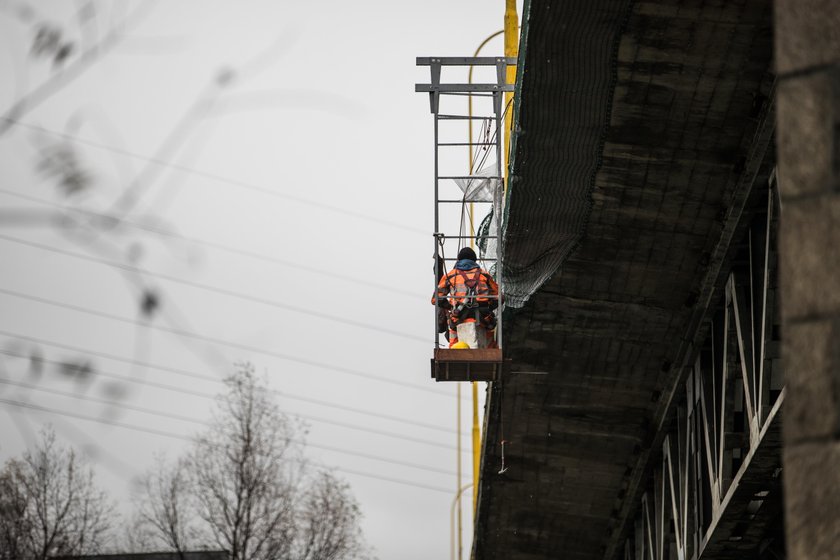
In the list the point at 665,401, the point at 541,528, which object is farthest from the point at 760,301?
the point at 541,528

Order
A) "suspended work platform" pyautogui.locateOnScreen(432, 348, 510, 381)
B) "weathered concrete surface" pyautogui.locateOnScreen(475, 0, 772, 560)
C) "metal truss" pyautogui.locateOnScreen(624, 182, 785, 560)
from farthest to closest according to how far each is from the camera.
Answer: "suspended work platform" pyautogui.locateOnScreen(432, 348, 510, 381)
"metal truss" pyautogui.locateOnScreen(624, 182, 785, 560)
"weathered concrete surface" pyautogui.locateOnScreen(475, 0, 772, 560)

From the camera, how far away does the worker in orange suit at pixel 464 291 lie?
20.0 metres


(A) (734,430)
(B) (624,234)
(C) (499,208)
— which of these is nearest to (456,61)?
(C) (499,208)

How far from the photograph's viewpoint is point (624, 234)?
19.0 m

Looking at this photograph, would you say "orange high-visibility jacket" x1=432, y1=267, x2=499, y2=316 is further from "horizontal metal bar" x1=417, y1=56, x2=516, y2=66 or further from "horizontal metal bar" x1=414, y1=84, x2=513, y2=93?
"horizontal metal bar" x1=417, y1=56, x2=516, y2=66

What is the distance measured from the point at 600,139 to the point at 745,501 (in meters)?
5.70

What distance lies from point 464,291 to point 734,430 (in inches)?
168

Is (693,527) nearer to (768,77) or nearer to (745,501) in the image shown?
(745,501)

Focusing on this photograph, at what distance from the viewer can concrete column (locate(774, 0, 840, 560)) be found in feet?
17.4

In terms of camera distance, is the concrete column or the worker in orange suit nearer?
the concrete column

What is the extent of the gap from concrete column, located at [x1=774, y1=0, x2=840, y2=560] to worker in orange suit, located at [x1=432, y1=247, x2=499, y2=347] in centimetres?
1434

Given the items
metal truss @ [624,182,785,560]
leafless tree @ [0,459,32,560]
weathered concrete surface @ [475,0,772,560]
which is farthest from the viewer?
leafless tree @ [0,459,32,560]

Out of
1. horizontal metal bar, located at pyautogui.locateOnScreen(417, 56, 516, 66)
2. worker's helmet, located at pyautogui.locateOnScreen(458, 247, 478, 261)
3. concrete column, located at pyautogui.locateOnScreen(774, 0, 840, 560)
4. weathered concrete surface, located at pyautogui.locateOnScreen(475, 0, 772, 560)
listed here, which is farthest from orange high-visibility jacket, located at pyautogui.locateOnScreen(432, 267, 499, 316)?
concrete column, located at pyautogui.locateOnScreen(774, 0, 840, 560)

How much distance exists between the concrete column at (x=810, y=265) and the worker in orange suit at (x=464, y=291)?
565 inches
